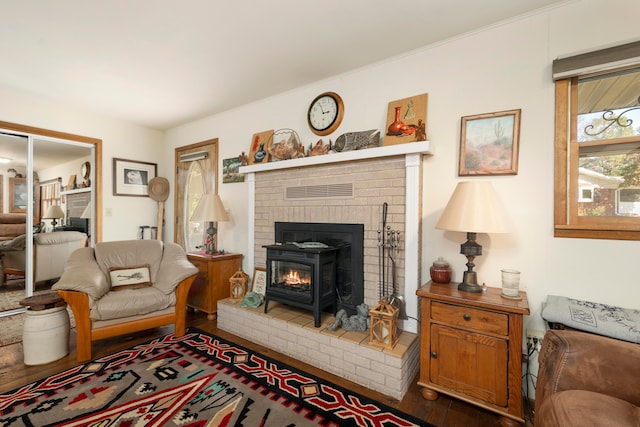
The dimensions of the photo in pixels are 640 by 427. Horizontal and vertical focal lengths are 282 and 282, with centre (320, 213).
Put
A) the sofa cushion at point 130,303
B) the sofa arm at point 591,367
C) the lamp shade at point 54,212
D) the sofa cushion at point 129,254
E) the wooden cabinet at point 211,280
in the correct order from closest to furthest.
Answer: the sofa arm at point 591,367 → the sofa cushion at point 130,303 → the sofa cushion at point 129,254 → the wooden cabinet at point 211,280 → the lamp shade at point 54,212

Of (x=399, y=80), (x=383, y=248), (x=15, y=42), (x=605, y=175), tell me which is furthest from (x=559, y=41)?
(x=15, y=42)

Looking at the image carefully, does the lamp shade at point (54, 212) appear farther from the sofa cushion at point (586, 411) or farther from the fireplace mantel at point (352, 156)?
the sofa cushion at point (586, 411)

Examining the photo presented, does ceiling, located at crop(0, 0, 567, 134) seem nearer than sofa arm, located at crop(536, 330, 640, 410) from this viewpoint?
No

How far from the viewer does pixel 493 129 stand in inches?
80.3

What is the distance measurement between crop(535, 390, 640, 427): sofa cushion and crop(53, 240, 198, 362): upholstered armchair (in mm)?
2739

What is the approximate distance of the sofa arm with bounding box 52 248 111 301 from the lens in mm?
2244

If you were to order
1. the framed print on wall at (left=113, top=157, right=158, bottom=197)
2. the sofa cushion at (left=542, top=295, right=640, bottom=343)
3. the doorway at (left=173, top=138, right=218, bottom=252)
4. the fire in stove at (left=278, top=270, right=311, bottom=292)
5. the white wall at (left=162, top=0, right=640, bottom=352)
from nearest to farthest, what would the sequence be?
1. the sofa cushion at (left=542, top=295, right=640, bottom=343)
2. the white wall at (left=162, top=0, right=640, bottom=352)
3. the fire in stove at (left=278, top=270, right=311, bottom=292)
4. the doorway at (left=173, top=138, right=218, bottom=252)
5. the framed print on wall at (left=113, top=157, right=158, bottom=197)

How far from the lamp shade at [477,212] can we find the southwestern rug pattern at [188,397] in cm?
118

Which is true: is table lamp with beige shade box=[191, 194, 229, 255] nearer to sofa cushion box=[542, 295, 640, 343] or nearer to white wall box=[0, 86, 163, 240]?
white wall box=[0, 86, 163, 240]

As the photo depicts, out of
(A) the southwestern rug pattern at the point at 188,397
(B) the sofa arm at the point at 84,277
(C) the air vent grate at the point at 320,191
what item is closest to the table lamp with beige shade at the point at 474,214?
(C) the air vent grate at the point at 320,191

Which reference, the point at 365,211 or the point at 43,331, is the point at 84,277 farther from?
the point at 365,211

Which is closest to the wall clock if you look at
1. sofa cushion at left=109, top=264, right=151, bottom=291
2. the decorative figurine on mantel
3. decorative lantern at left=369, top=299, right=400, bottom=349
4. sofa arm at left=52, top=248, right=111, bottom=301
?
the decorative figurine on mantel

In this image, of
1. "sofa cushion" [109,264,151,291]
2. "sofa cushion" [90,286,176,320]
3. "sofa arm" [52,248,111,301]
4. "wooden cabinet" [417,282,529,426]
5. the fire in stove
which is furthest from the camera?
"sofa cushion" [109,264,151,291]

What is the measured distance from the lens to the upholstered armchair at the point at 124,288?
2268mm
